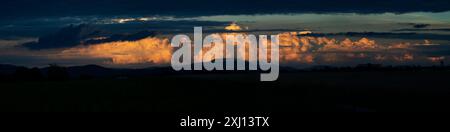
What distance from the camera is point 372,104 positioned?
45031 millimetres

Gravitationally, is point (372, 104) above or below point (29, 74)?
above

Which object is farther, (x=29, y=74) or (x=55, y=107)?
(x=29, y=74)
